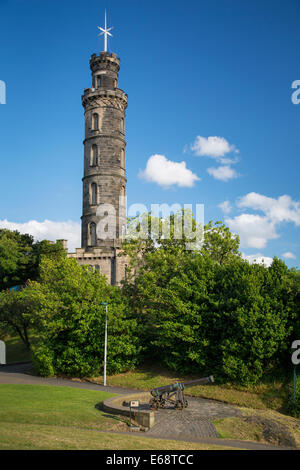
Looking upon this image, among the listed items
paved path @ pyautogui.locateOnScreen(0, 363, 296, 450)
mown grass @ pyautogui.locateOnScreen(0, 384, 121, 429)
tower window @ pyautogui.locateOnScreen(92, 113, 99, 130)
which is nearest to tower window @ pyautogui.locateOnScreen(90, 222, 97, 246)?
tower window @ pyautogui.locateOnScreen(92, 113, 99, 130)

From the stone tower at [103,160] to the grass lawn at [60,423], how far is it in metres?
28.8

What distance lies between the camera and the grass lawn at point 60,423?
11422mm

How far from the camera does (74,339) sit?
104 ft

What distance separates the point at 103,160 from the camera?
52.7 meters

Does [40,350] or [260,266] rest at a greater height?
[260,266]

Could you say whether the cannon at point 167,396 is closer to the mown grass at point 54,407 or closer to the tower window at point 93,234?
the mown grass at point 54,407

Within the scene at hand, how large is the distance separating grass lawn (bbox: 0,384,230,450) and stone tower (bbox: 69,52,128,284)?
2881cm

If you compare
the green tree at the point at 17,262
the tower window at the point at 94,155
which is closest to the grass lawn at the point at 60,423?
the tower window at the point at 94,155

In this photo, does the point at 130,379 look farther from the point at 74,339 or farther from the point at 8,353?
the point at 8,353

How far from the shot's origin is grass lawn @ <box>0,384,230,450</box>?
37.5ft

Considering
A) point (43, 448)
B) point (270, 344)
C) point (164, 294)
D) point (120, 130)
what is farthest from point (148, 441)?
point (120, 130)

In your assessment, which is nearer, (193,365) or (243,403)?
(243,403)

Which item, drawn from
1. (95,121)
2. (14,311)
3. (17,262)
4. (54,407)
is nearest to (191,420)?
(54,407)

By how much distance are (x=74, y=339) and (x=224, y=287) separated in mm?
12493
